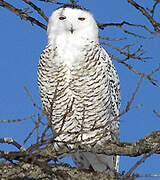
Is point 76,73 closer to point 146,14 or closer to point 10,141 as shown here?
point 146,14

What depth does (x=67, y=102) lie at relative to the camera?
14.2 ft

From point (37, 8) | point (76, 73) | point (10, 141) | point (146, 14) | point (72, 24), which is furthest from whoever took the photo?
point (37, 8)

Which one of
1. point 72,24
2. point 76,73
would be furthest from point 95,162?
point 72,24

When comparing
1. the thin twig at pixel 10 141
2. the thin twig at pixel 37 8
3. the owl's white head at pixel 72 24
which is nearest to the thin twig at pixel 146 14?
the owl's white head at pixel 72 24

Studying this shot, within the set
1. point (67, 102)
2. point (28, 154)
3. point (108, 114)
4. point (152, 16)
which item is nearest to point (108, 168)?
point (108, 114)

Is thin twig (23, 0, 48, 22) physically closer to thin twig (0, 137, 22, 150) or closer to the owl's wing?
the owl's wing

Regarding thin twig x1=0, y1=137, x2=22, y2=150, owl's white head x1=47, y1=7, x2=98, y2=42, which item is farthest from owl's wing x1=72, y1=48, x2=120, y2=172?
thin twig x1=0, y1=137, x2=22, y2=150

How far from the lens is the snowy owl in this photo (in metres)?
4.27

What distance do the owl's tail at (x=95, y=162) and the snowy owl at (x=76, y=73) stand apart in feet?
1.19

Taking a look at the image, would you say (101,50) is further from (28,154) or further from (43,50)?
(28,154)

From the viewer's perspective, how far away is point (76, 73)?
4258 millimetres

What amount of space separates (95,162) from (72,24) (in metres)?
1.52

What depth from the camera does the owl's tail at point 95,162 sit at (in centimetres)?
479

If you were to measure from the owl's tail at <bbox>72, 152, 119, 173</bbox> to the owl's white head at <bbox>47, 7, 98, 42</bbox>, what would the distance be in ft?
4.13
